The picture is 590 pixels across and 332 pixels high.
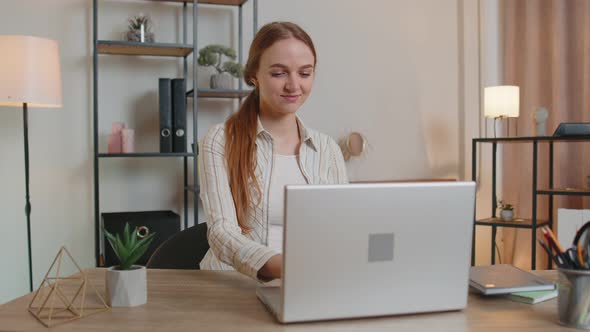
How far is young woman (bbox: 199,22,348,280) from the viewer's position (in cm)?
167

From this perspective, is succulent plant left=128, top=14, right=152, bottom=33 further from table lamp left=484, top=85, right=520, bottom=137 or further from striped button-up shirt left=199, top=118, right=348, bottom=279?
table lamp left=484, top=85, right=520, bottom=137

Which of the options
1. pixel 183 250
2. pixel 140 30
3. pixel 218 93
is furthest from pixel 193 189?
pixel 183 250

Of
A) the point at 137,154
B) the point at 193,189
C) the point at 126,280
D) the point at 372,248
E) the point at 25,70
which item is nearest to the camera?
the point at 372,248

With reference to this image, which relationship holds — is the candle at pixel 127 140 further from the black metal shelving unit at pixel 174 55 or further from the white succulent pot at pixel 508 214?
the white succulent pot at pixel 508 214

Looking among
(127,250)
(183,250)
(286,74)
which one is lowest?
(183,250)

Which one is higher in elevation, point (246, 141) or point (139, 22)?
point (139, 22)

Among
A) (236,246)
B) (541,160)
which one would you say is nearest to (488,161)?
(541,160)

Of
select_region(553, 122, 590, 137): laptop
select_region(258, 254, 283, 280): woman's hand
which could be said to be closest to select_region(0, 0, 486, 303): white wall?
select_region(553, 122, 590, 137): laptop

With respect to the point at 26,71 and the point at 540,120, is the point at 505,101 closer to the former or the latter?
the point at 540,120

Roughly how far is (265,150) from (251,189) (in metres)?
0.13

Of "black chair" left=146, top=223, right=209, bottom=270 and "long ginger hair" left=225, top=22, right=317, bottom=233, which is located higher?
"long ginger hair" left=225, top=22, right=317, bottom=233

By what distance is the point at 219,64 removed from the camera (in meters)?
3.13

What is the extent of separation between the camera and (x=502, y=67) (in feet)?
12.5

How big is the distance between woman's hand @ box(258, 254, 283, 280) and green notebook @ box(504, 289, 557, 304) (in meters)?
0.46
